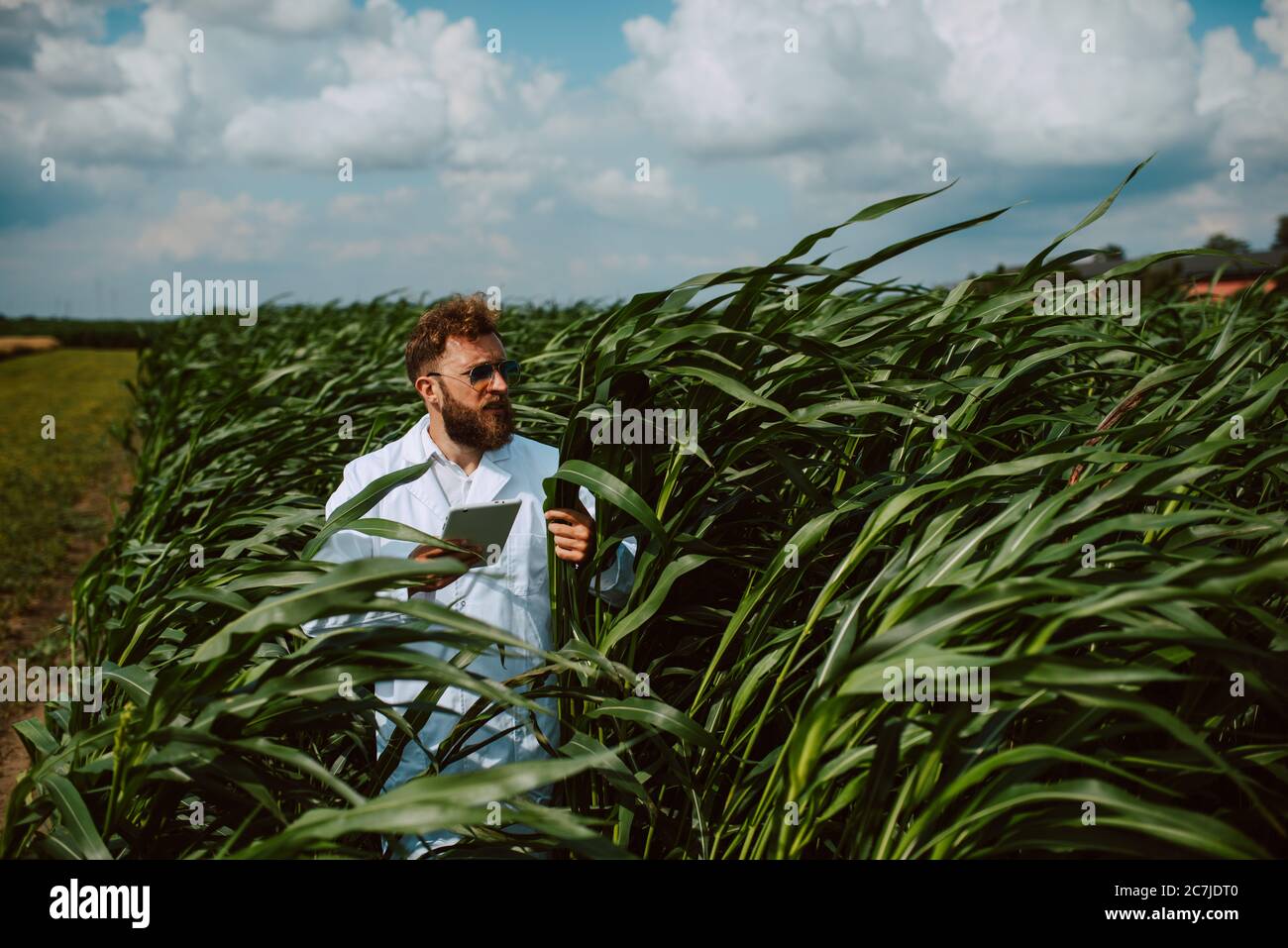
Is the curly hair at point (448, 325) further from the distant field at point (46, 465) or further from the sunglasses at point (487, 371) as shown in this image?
the distant field at point (46, 465)

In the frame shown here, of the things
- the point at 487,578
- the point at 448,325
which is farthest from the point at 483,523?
the point at 448,325

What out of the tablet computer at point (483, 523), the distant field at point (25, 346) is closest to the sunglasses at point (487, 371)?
the tablet computer at point (483, 523)

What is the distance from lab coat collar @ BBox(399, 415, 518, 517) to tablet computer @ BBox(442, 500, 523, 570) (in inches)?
20.7

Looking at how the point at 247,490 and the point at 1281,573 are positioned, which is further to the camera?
the point at 247,490

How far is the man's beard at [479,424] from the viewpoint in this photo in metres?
2.21

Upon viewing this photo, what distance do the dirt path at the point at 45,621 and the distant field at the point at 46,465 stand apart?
0.26 ft

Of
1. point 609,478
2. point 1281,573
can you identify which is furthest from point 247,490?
point 1281,573

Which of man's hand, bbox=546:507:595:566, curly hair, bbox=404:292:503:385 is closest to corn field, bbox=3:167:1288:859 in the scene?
man's hand, bbox=546:507:595:566

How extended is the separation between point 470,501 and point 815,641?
39.2 inches

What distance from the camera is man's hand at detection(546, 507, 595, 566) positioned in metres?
1.64

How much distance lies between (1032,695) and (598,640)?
79 cm

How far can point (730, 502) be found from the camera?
168cm
